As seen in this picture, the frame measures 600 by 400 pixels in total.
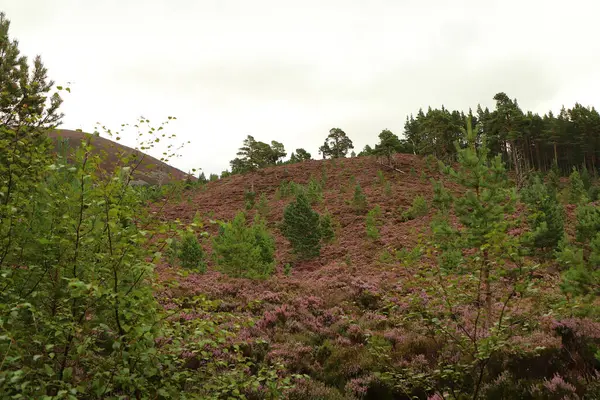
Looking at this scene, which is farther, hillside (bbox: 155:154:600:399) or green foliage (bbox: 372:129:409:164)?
green foliage (bbox: 372:129:409:164)

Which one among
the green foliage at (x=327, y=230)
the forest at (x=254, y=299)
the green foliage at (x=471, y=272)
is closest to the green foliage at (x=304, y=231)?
the forest at (x=254, y=299)

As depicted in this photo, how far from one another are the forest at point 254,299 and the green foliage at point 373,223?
0.71m

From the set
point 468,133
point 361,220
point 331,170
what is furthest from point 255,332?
point 331,170

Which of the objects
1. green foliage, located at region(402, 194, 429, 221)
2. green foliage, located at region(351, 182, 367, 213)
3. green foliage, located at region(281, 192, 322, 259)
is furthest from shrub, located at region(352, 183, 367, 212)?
green foliage, located at region(281, 192, 322, 259)

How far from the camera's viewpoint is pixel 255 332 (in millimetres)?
10578

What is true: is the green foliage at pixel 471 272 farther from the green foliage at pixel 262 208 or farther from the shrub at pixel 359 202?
the green foliage at pixel 262 208

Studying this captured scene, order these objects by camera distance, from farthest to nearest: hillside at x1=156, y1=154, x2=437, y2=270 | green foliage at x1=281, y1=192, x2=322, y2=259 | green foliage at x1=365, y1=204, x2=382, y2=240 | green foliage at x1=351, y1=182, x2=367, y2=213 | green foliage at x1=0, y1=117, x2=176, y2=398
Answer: green foliage at x1=351, y1=182, x2=367, y2=213
green foliage at x1=365, y1=204, x2=382, y2=240
hillside at x1=156, y1=154, x2=437, y2=270
green foliage at x1=281, y1=192, x2=322, y2=259
green foliage at x1=0, y1=117, x2=176, y2=398

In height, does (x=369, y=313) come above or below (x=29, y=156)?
below

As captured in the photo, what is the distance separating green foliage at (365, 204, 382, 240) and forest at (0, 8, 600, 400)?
707mm

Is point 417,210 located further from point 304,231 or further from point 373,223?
point 304,231

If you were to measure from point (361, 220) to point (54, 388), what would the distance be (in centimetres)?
3491

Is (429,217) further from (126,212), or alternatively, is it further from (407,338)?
(126,212)

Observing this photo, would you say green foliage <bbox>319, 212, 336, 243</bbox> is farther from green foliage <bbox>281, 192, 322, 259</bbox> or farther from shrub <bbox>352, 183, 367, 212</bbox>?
shrub <bbox>352, 183, 367, 212</bbox>

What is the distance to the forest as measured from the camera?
3146mm
